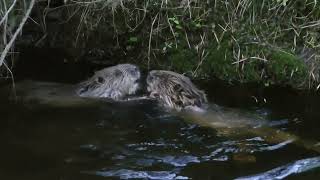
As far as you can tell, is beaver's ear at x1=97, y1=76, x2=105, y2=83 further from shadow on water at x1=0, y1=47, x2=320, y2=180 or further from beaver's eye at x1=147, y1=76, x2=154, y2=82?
beaver's eye at x1=147, y1=76, x2=154, y2=82

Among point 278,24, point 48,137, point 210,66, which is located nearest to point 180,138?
point 48,137

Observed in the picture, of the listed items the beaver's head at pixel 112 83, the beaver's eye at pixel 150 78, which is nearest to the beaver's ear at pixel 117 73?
the beaver's head at pixel 112 83

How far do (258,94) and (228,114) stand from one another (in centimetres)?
74

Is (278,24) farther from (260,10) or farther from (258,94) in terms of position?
(258,94)

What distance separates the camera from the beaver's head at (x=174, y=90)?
6484 mm

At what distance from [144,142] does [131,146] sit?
0.15 metres

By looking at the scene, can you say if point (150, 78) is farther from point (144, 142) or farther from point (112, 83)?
point (144, 142)

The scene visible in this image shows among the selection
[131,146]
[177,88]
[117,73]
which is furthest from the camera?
[117,73]

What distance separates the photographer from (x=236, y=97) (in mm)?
6793

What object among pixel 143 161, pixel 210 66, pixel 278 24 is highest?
pixel 278 24

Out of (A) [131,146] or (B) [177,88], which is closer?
(A) [131,146]

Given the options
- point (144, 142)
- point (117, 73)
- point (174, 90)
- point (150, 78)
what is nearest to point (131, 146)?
point (144, 142)

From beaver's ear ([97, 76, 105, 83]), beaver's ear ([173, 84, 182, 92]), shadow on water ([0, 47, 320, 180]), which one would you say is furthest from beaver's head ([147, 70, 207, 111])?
beaver's ear ([97, 76, 105, 83])

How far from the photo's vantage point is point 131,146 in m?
5.61
